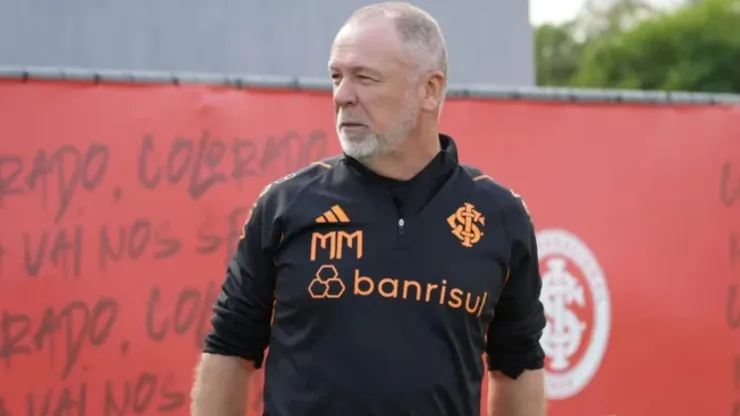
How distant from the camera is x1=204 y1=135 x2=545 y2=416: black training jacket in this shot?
2.27m

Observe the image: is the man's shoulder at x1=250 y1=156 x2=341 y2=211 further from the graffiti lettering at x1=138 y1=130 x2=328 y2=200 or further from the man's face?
the graffiti lettering at x1=138 y1=130 x2=328 y2=200

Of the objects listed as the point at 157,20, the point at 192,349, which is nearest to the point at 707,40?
the point at 157,20

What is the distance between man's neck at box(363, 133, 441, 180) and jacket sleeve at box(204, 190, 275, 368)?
0.79ft

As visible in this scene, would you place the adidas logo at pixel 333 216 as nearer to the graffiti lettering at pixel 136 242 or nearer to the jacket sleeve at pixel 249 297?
the jacket sleeve at pixel 249 297

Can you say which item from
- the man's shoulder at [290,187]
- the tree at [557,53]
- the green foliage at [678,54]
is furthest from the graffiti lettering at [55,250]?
the tree at [557,53]

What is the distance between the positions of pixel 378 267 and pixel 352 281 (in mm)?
55

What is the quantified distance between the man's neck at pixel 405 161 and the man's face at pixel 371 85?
0.11 ft

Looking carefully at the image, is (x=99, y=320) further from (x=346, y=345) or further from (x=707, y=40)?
(x=707, y=40)

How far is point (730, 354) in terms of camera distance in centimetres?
520

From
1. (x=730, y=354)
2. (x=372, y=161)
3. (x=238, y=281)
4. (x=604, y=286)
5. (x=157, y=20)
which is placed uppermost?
(x=157, y=20)

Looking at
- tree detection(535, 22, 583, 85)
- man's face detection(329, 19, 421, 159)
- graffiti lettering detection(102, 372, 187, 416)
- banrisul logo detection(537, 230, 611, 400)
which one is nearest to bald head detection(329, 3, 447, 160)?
man's face detection(329, 19, 421, 159)

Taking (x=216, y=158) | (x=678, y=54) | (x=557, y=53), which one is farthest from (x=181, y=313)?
(x=557, y=53)

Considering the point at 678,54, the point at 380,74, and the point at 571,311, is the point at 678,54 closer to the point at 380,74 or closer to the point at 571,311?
the point at 571,311

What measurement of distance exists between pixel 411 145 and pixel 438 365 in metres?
0.46
